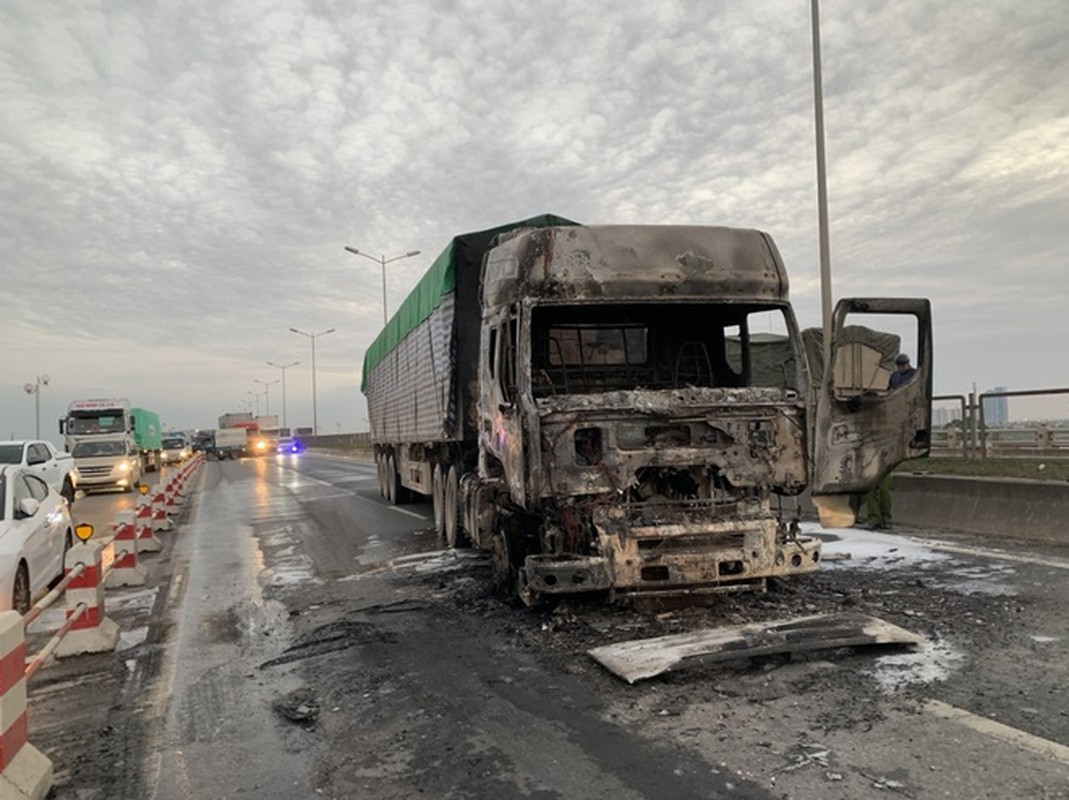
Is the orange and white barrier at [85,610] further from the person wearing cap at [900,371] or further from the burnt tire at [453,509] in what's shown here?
the person wearing cap at [900,371]

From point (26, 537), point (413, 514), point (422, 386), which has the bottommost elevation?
point (413, 514)

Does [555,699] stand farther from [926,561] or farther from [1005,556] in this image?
[1005,556]

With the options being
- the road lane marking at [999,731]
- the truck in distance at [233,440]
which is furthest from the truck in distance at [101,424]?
the truck in distance at [233,440]

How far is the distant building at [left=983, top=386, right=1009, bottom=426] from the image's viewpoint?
42.7 ft

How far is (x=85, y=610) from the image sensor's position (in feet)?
20.9

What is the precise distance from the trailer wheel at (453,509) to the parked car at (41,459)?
394 inches

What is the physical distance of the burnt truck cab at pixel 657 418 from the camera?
20.3ft

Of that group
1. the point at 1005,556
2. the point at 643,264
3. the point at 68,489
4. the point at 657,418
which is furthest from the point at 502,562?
the point at 68,489

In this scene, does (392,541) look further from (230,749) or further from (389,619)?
(230,749)

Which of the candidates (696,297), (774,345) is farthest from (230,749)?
(774,345)

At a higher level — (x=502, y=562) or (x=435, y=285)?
(x=435, y=285)

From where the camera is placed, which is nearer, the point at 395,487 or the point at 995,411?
the point at 995,411

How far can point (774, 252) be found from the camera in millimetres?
7242

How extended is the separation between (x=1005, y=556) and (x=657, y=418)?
456cm
